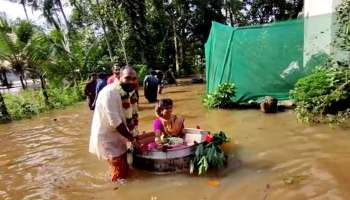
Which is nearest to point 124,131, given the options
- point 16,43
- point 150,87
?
point 150,87

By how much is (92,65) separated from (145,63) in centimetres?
568

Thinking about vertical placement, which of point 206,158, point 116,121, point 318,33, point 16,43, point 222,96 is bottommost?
point 206,158

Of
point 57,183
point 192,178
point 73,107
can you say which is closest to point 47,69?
point 73,107

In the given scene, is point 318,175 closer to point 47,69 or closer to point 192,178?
point 192,178

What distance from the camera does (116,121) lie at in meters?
5.43

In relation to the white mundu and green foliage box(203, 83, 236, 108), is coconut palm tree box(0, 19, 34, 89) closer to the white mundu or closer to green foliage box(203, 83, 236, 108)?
green foliage box(203, 83, 236, 108)

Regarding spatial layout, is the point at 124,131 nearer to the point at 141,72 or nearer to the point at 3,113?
the point at 3,113

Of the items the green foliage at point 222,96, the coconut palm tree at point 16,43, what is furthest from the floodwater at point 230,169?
the coconut palm tree at point 16,43

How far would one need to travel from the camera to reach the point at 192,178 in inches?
235

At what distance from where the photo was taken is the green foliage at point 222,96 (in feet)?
37.6

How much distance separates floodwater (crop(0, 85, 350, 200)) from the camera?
538 centimetres

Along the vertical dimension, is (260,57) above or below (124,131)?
above

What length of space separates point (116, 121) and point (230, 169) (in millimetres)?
2109

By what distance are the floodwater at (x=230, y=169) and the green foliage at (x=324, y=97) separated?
46 centimetres
